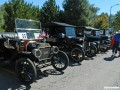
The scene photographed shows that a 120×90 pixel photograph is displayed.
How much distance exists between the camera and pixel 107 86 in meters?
7.15

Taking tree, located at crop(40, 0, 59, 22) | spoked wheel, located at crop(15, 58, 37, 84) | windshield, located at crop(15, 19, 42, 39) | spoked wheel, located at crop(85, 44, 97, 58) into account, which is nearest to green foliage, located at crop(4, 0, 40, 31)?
tree, located at crop(40, 0, 59, 22)

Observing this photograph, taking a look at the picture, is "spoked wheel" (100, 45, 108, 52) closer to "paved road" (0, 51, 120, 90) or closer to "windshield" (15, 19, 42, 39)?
"paved road" (0, 51, 120, 90)

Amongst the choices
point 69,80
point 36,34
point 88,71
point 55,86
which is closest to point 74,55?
point 88,71

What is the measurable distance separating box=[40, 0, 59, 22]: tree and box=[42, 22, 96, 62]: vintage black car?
20132 millimetres

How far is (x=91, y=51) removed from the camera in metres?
13.7

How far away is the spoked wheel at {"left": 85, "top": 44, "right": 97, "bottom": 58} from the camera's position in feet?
44.3

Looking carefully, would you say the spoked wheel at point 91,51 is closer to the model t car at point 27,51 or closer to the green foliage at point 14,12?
the model t car at point 27,51

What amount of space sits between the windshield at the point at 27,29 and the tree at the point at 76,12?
29.6 m

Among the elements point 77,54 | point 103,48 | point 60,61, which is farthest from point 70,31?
point 103,48

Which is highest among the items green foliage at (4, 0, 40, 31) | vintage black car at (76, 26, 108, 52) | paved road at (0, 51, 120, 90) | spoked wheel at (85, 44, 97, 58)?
green foliage at (4, 0, 40, 31)

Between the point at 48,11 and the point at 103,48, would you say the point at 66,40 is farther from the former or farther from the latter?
the point at 48,11

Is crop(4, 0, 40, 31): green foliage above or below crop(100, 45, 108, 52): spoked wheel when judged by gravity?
above

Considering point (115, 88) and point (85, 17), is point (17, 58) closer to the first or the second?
point (115, 88)

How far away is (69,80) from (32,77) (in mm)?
1425
